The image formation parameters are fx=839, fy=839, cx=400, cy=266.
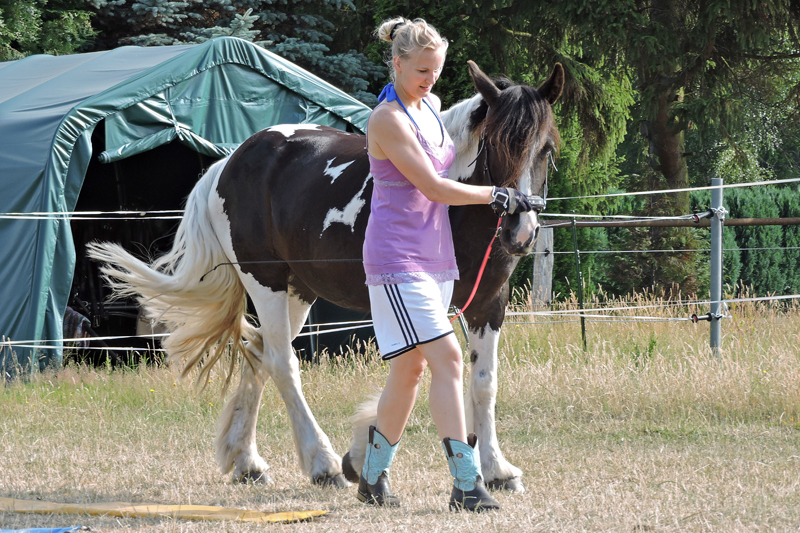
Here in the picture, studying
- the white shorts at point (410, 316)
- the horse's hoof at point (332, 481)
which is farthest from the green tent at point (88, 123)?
the white shorts at point (410, 316)

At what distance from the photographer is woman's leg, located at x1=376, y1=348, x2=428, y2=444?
3.31 metres

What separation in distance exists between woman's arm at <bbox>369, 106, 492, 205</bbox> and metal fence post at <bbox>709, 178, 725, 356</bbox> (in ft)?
12.8

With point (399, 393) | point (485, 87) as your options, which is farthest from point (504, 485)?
point (485, 87)

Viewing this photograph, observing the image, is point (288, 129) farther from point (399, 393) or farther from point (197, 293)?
point (399, 393)

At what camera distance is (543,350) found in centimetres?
747

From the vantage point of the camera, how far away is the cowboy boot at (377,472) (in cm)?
Answer: 342

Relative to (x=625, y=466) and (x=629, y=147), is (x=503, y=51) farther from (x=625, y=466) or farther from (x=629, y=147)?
(x=629, y=147)

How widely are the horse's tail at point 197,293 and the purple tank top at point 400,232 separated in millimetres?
1776

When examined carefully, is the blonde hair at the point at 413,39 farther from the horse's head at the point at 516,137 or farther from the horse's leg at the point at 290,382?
the horse's leg at the point at 290,382

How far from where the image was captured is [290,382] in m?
4.47

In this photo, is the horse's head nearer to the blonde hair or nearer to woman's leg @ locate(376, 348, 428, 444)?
the blonde hair

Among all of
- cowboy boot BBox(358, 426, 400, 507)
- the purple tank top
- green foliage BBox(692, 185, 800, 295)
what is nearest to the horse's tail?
cowboy boot BBox(358, 426, 400, 507)

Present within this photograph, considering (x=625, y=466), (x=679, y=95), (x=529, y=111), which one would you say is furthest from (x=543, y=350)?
(x=679, y=95)

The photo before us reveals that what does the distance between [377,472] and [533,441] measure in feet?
5.94
